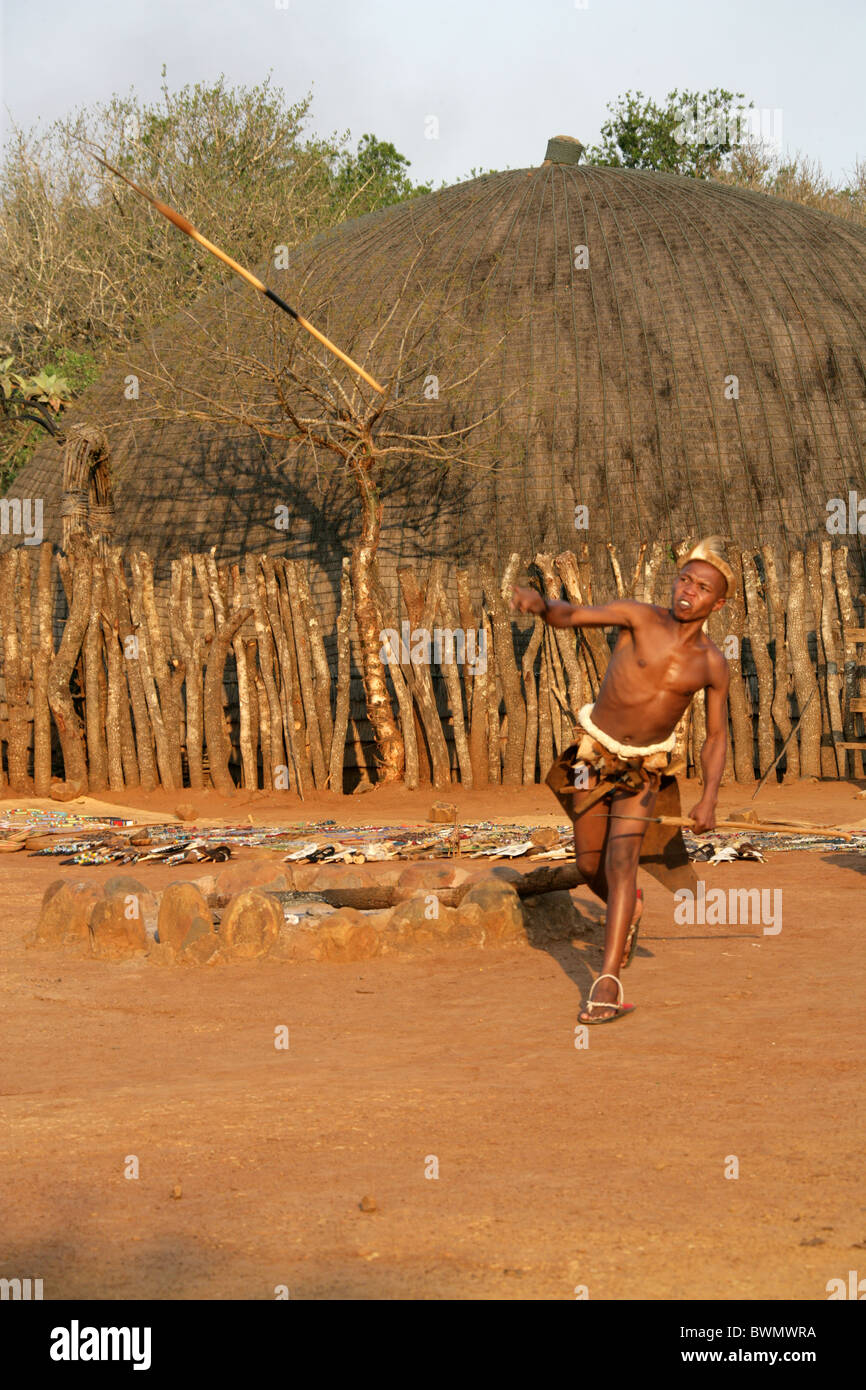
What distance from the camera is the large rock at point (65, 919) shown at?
19.2ft

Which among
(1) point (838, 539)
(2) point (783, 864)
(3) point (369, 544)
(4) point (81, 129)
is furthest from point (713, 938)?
(4) point (81, 129)

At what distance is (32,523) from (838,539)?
28.7ft

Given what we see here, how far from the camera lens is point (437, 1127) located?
124 inches

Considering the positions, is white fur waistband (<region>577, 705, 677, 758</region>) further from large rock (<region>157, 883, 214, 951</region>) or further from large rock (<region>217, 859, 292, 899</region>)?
large rock (<region>217, 859, 292, 899</region>)

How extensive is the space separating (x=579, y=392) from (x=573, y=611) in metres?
8.91

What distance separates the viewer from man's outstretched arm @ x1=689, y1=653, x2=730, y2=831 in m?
4.81

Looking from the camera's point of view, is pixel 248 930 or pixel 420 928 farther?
pixel 420 928

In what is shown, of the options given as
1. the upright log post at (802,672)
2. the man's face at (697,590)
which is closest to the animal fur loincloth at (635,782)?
the man's face at (697,590)

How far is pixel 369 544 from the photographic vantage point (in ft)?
38.9

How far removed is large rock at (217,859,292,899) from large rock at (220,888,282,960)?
85 cm

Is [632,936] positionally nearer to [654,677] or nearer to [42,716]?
[654,677]

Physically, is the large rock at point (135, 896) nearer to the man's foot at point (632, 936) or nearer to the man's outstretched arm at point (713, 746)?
the man's foot at point (632, 936)

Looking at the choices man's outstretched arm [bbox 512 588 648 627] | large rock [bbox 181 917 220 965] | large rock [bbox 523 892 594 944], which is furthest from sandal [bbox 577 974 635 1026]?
large rock [bbox 181 917 220 965]

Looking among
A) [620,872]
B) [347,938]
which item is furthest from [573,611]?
[347,938]
